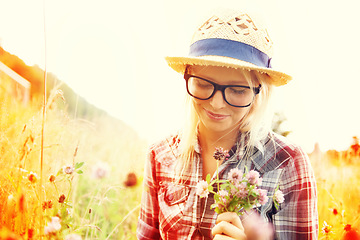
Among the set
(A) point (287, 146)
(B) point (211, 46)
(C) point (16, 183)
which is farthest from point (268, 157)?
(C) point (16, 183)

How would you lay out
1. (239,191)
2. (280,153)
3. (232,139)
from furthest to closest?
(232,139) → (280,153) → (239,191)

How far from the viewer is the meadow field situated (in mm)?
1363

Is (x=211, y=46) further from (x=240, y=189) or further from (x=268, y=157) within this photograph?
(x=240, y=189)

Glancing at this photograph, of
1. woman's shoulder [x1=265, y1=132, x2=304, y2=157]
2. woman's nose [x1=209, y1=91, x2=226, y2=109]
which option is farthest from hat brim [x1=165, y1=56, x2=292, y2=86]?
woman's shoulder [x1=265, y1=132, x2=304, y2=157]

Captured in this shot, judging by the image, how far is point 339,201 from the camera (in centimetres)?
212

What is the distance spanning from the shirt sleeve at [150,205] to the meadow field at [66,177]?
80 mm

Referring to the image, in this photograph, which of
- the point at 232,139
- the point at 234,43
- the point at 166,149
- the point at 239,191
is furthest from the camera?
the point at 166,149

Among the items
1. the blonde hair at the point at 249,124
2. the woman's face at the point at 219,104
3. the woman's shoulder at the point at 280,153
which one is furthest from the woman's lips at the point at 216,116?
the woman's shoulder at the point at 280,153

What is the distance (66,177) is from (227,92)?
760 mm

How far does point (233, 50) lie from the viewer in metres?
1.56

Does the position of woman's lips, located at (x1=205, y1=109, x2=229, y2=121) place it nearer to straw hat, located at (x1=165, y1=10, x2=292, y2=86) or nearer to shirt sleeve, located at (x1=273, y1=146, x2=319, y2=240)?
straw hat, located at (x1=165, y1=10, x2=292, y2=86)

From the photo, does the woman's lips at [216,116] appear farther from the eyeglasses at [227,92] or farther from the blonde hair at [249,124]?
the blonde hair at [249,124]

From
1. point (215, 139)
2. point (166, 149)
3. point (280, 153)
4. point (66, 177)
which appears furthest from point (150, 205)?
point (280, 153)

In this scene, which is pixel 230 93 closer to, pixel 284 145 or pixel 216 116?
pixel 216 116
